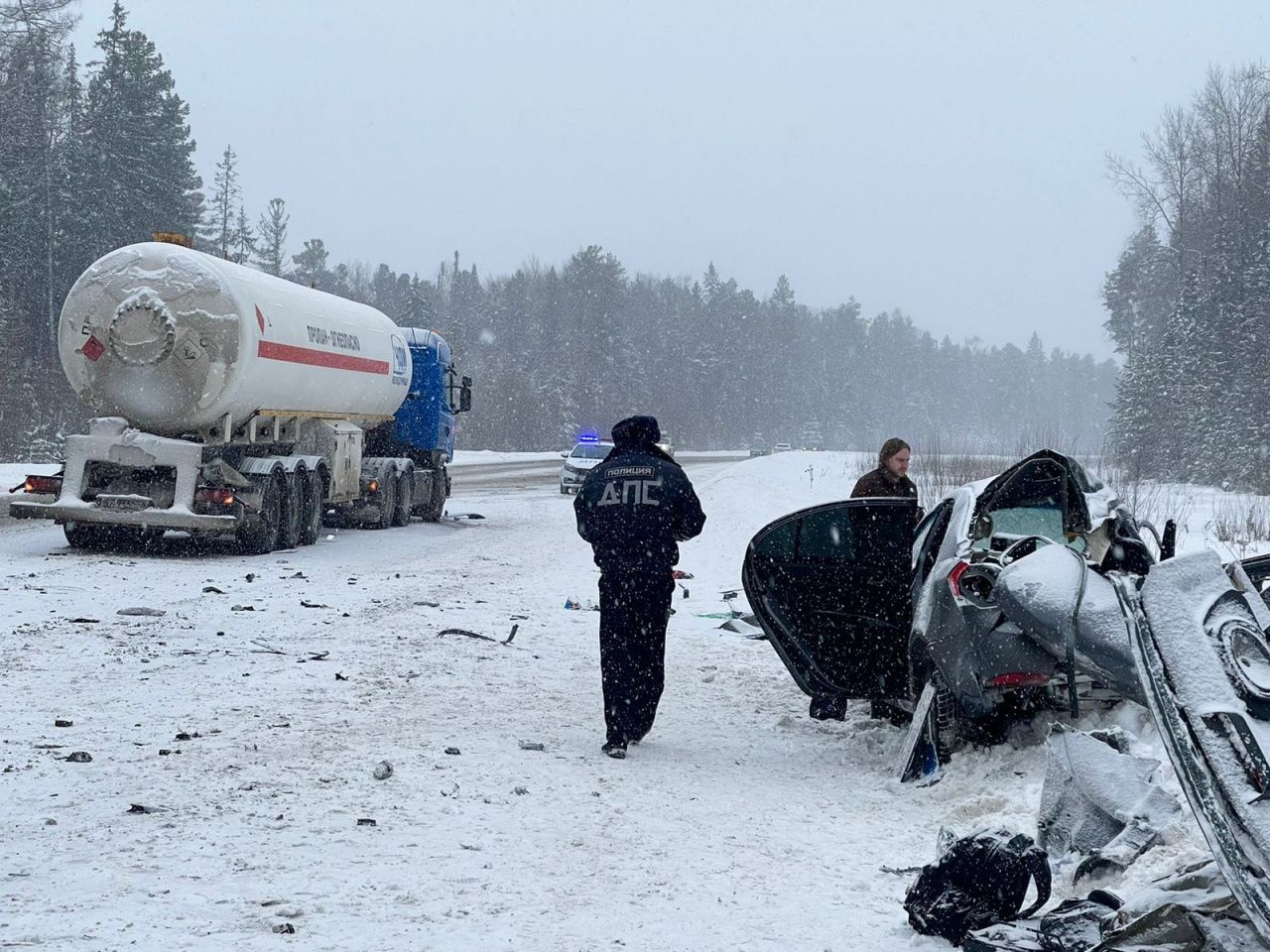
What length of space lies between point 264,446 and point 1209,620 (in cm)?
1512

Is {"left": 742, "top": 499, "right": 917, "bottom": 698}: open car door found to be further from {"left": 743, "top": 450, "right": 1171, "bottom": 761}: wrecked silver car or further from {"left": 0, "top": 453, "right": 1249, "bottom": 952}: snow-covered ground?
{"left": 0, "top": 453, "right": 1249, "bottom": 952}: snow-covered ground

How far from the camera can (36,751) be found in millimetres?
6098

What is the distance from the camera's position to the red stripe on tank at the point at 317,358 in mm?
16031

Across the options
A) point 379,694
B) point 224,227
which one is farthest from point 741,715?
point 224,227

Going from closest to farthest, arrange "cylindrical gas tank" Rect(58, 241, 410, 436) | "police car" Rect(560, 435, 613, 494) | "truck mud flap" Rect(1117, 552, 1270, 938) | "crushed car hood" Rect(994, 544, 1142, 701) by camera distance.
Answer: "truck mud flap" Rect(1117, 552, 1270, 938), "crushed car hood" Rect(994, 544, 1142, 701), "cylindrical gas tank" Rect(58, 241, 410, 436), "police car" Rect(560, 435, 613, 494)

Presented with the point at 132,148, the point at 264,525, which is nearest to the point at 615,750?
the point at 264,525

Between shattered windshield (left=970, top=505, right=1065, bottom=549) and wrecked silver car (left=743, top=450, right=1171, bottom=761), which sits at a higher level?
shattered windshield (left=970, top=505, right=1065, bottom=549)

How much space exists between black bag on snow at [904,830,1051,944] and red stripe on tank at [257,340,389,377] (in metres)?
13.0

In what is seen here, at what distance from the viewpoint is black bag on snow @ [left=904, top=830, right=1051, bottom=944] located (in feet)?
13.7

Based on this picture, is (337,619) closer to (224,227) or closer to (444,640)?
(444,640)

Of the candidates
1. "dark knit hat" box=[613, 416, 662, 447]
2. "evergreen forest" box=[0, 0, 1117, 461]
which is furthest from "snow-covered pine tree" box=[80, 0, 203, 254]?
"dark knit hat" box=[613, 416, 662, 447]

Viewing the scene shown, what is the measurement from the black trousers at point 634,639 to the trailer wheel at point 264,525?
9729 millimetres

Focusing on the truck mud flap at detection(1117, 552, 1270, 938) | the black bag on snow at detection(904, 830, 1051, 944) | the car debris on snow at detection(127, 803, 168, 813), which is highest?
the truck mud flap at detection(1117, 552, 1270, 938)

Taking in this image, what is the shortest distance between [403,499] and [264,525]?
229 inches
